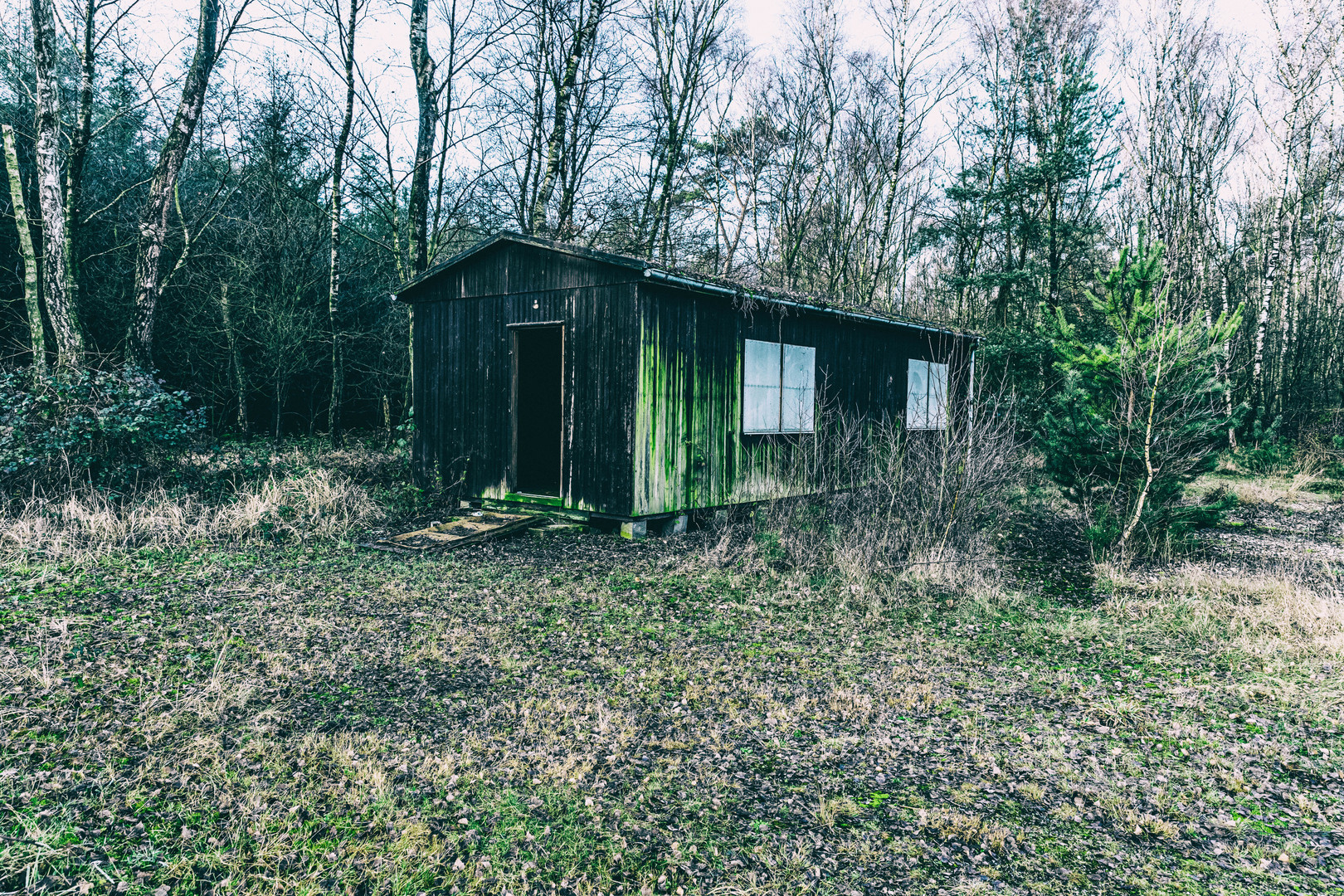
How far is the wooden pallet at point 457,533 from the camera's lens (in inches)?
293

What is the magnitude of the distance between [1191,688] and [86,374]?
426 inches

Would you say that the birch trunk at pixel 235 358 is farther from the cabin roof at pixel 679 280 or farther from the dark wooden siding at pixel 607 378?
the dark wooden siding at pixel 607 378

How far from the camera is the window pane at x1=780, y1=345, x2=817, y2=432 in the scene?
955 centimetres

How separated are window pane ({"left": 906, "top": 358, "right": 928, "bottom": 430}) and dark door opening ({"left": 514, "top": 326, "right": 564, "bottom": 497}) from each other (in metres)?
5.93

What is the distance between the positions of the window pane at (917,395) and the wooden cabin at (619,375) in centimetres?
169

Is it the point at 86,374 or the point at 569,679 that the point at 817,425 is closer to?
the point at 569,679

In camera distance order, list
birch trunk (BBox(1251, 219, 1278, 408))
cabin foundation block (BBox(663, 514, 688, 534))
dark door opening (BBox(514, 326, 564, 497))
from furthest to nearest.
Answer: birch trunk (BBox(1251, 219, 1278, 408)) → dark door opening (BBox(514, 326, 564, 497)) → cabin foundation block (BBox(663, 514, 688, 534))

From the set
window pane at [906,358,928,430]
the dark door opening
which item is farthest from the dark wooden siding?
window pane at [906,358,928,430]

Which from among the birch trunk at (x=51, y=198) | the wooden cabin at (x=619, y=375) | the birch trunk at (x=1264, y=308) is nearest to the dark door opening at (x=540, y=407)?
the wooden cabin at (x=619, y=375)

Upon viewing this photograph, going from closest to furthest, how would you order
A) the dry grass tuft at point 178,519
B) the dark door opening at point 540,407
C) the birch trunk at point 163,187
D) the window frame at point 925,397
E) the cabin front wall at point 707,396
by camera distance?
1. the dry grass tuft at point 178,519
2. the cabin front wall at point 707,396
3. the birch trunk at point 163,187
4. the dark door opening at point 540,407
5. the window frame at point 925,397

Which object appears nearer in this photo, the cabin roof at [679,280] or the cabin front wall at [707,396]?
the cabin roof at [679,280]

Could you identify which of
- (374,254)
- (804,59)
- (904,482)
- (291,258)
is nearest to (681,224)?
(804,59)

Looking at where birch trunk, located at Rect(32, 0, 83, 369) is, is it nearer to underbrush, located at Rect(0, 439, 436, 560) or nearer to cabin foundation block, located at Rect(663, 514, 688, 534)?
underbrush, located at Rect(0, 439, 436, 560)

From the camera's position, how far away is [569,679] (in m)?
4.36
